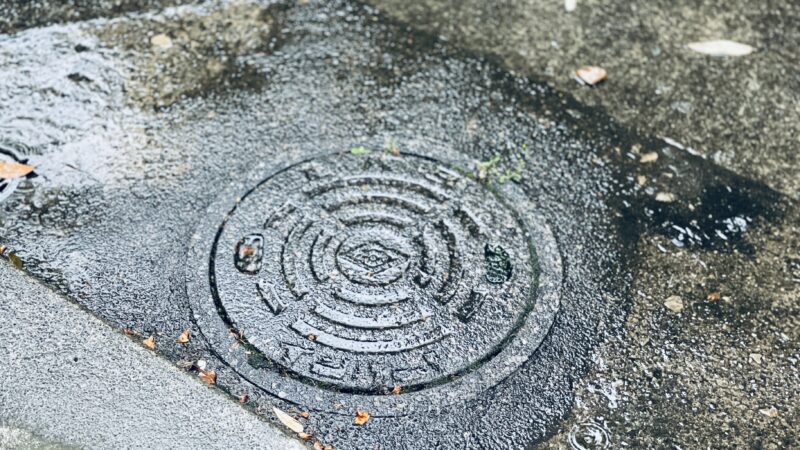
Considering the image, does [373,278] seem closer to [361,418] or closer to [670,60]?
[361,418]

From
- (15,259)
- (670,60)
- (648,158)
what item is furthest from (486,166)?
(15,259)

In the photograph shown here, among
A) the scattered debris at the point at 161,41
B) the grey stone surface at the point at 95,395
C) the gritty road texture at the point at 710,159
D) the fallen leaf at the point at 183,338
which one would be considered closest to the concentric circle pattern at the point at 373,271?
the fallen leaf at the point at 183,338

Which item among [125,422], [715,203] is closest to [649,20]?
[715,203]

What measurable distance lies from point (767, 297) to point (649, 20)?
154cm

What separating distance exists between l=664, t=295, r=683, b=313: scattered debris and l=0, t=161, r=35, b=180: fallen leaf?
234cm

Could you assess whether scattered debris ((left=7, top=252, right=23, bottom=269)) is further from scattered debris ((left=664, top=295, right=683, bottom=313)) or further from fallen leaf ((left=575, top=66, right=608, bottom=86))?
fallen leaf ((left=575, top=66, right=608, bottom=86))

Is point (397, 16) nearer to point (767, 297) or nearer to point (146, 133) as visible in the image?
point (146, 133)

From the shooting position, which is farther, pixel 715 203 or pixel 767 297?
pixel 715 203

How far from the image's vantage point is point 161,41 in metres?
3.52

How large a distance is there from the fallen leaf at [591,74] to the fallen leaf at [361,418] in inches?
70.7

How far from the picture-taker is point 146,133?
3166mm

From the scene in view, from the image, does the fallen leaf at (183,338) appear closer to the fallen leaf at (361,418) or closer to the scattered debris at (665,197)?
the fallen leaf at (361,418)

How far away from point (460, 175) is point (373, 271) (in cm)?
57

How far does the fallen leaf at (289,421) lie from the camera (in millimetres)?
2355
